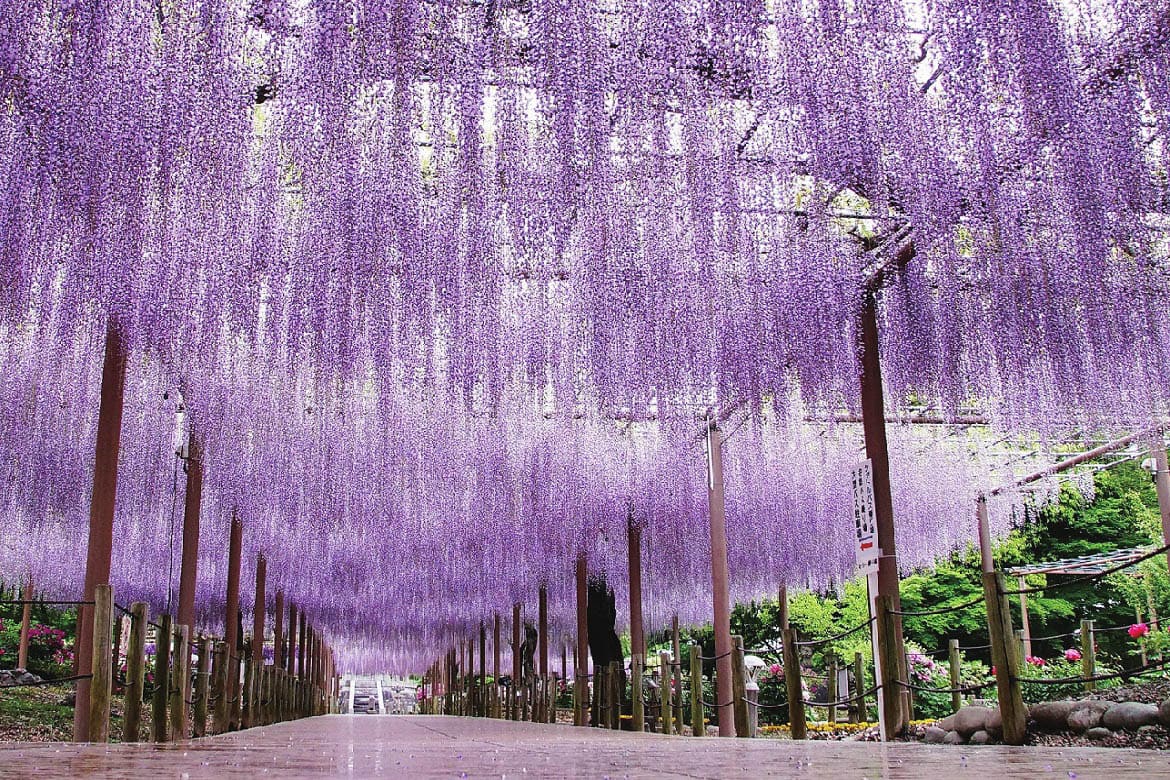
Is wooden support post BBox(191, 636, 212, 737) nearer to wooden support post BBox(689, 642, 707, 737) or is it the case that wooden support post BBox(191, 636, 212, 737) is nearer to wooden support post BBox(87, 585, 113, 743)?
wooden support post BBox(87, 585, 113, 743)

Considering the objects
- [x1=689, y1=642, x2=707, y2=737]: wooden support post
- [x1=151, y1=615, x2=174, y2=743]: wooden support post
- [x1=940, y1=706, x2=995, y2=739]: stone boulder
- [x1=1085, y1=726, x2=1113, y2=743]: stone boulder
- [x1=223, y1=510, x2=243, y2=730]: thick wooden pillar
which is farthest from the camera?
[x1=223, y1=510, x2=243, y2=730]: thick wooden pillar

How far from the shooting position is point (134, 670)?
244 inches

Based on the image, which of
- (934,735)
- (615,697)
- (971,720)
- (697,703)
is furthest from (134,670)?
(615,697)

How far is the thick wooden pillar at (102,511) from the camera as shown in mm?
6438

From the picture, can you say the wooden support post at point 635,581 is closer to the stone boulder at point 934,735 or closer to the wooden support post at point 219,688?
the wooden support post at point 219,688

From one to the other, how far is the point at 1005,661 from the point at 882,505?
6.80ft


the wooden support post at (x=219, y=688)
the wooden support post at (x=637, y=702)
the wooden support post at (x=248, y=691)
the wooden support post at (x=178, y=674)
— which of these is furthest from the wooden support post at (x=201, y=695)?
the wooden support post at (x=637, y=702)

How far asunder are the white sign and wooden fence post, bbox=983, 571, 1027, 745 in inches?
61.4

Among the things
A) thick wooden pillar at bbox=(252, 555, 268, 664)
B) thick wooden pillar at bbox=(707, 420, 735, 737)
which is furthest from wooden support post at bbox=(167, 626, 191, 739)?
thick wooden pillar at bbox=(252, 555, 268, 664)

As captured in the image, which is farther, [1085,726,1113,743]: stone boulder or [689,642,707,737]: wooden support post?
[689,642,707,737]: wooden support post

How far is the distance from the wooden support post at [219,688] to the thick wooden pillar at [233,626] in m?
0.26

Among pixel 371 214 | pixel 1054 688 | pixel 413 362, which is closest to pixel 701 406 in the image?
pixel 413 362

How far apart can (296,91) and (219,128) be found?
0.61 metres

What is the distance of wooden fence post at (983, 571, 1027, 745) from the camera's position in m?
5.35
